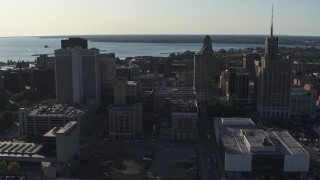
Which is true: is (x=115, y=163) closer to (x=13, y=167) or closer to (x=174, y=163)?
(x=174, y=163)

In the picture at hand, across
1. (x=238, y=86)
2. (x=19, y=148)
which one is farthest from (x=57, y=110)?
(x=238, y=86)

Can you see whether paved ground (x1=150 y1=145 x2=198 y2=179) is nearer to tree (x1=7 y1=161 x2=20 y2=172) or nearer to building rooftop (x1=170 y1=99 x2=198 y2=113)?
building rooftop (x1=170 y1=99 x2=198 y2=113)

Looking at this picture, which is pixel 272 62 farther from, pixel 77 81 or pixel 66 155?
pixel 66 155

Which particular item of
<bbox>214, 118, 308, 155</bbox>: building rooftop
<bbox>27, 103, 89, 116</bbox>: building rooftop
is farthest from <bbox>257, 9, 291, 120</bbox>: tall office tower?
<bbox>27, 103, 89, 116</bbox>: building rooftop

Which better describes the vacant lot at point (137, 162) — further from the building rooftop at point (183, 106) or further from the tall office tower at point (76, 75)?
the tall office tower at point (76, 75)

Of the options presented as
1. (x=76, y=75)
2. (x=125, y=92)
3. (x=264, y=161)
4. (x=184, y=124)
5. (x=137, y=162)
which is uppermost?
(x=76, y=75)

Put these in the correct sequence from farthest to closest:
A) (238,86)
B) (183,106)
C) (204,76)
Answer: (204,76)
(238,86)
(183,106)

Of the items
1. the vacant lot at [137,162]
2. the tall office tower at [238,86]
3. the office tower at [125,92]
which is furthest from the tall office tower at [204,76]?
the vacant lot at [137,162]
